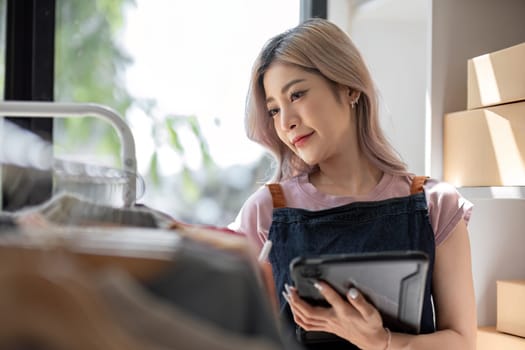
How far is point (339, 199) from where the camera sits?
1517 millimetres

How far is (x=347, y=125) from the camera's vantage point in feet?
5.00

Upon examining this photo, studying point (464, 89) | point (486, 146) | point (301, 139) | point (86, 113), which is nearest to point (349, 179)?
point (301, 139)

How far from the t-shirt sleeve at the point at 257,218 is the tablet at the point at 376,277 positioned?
1.44ft

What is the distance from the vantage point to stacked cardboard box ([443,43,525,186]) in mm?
1612

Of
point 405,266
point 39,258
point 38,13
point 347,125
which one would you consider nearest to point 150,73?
point 38,13

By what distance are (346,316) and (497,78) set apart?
2.69 feet

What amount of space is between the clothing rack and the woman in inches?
14.7

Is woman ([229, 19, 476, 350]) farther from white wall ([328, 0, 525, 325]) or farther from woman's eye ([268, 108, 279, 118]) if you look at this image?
white wall ([328, 0, 525, 325])

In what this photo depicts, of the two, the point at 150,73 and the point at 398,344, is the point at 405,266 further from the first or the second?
the point at 150,73

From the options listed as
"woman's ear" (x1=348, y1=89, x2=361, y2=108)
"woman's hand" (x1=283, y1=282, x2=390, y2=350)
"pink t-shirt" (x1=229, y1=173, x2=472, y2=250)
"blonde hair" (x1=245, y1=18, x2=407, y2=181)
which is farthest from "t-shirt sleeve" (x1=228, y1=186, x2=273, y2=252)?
"woman's hand" (x1=283, y1=282, x2=390, y2=350)

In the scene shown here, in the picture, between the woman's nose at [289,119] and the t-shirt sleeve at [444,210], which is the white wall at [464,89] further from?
the woman's nose at [289,119]

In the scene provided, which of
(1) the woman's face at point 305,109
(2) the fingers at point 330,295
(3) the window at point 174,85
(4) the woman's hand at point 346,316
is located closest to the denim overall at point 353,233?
(1) the woman's face at point 305,109

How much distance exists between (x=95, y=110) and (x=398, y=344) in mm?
582

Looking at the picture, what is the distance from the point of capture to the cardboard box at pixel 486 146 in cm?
162
